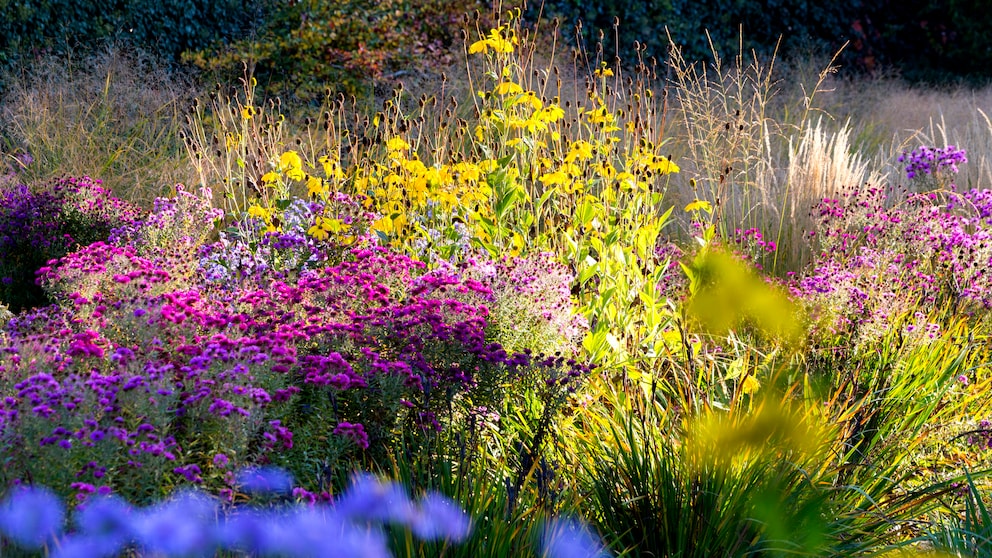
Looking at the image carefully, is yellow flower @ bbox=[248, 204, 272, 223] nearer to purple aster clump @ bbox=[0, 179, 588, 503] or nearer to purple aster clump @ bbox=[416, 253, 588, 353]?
purple aster clump @ bbox=[0, 179, 588, 503]

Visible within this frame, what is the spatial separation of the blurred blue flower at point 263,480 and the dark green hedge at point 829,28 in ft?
32.0

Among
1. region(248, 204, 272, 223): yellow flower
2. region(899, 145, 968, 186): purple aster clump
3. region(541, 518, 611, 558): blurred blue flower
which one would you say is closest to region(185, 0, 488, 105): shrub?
region(248, 204, 272, 223): yellow flower

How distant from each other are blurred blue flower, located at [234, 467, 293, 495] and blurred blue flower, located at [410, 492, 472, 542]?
29 cm

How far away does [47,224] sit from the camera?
5145mm

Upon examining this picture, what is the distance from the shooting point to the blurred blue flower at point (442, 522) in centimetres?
197

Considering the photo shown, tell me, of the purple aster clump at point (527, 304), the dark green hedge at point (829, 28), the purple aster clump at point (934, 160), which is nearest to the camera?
the purple aster clump at point (527, 304)

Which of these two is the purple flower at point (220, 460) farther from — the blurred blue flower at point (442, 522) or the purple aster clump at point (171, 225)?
the purple aster clump at point (171, 225)

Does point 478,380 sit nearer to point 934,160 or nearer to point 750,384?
point 750,384

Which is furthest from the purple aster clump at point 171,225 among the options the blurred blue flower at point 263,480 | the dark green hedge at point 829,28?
the dark green hedge at point 829,28

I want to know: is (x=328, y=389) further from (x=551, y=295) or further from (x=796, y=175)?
(x=796, y=175)

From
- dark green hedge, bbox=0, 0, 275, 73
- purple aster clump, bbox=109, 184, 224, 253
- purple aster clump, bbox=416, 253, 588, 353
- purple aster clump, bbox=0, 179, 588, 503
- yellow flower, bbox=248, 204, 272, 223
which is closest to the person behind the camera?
purple aster clump, bbox=0, 179, 588, 503

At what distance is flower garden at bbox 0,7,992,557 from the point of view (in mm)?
2104

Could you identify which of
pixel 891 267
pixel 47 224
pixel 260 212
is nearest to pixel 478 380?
pixel 260 212

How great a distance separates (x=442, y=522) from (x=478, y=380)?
120 centimetres
